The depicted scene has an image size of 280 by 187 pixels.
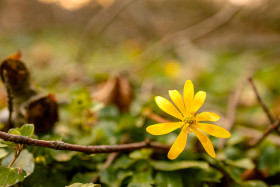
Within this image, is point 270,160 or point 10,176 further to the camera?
point 270,160

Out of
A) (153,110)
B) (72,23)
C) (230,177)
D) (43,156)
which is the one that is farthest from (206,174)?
(72,23)

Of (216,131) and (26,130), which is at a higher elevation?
(216,131)

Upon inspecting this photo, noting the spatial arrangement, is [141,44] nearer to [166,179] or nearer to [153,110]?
[153,110]

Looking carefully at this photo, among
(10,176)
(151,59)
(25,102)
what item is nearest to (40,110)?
(25,102)

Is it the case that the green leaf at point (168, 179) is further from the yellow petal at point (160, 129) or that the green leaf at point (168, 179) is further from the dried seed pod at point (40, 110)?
the dried seed pod at point (40, 110)

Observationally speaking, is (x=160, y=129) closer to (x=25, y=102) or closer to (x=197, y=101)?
(x=197, y=101)

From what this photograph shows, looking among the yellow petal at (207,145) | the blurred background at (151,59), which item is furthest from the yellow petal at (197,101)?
the blurred background at (151,59)
